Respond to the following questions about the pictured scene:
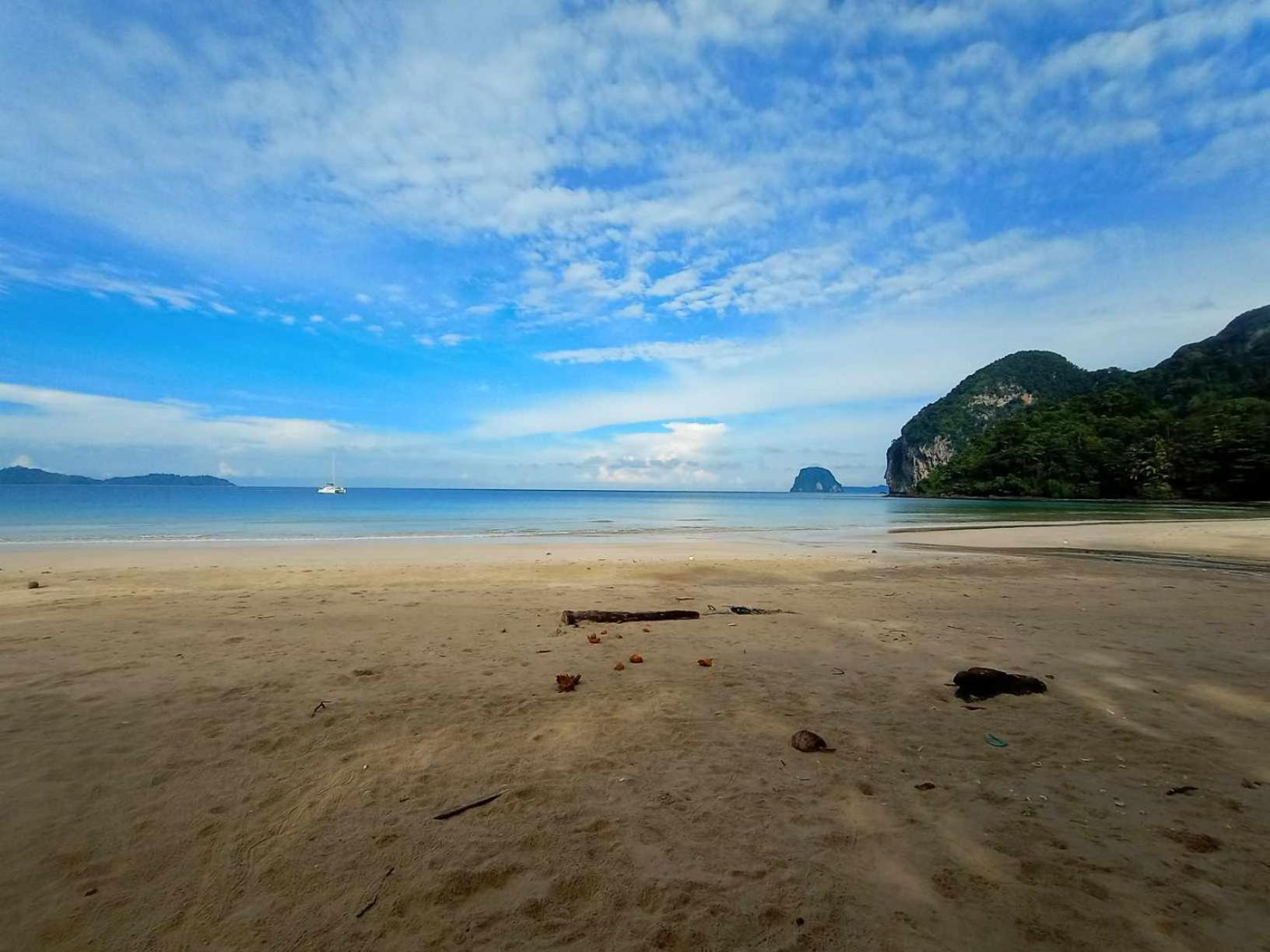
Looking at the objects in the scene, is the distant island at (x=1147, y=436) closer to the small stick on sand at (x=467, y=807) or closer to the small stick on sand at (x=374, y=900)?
the small stick on sand at (x=467, y=807)

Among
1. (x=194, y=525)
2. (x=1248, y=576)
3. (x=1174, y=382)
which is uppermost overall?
(x=1174, y=382)

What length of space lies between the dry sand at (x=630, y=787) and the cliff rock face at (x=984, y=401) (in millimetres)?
165624

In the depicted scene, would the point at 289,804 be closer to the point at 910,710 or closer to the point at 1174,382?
the point at 910,710

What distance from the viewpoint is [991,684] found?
5.59 metres

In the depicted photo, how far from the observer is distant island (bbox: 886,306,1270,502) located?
76250mm

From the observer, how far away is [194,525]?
3584cm

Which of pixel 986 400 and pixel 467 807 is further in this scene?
pixel 986 400

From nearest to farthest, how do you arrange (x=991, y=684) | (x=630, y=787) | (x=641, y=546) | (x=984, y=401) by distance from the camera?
(x=630, y=787)
(x=991, y=684)
(x=641, y=546)
(x=984, y=401)

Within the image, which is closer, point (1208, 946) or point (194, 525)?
point (1208, 946)

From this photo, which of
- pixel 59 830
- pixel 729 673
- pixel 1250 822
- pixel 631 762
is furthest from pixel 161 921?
pixel 1250 822

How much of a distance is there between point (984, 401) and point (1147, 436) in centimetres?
7706

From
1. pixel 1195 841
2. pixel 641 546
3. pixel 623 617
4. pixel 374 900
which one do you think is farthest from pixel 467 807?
pixel 641 546

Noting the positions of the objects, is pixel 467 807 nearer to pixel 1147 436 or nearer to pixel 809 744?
pixel 809 744

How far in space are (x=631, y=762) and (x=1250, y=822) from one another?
11.8ft
